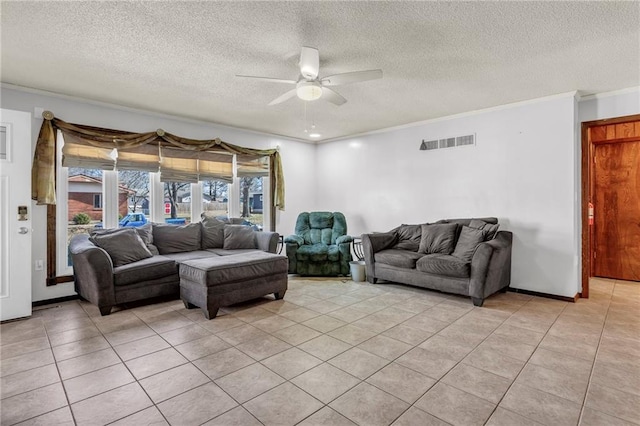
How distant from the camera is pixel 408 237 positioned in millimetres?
5117

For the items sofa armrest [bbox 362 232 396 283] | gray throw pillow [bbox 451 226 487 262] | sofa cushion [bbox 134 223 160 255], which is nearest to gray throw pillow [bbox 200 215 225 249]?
sofa cushion [bbox 134 223 160 255]

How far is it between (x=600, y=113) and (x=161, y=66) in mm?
5071

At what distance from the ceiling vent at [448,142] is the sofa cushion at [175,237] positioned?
3832 mm

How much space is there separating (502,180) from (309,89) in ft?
10.2

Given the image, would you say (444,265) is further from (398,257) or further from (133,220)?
(133,220)

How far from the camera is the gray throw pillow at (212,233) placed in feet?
16.3

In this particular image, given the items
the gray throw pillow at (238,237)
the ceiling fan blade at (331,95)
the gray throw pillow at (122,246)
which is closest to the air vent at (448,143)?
the ceiling fan blade at (331,95)

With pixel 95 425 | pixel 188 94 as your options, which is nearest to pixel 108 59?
pixel 188 94

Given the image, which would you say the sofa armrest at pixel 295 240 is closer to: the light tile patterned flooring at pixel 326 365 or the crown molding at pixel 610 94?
the light tile patterned flooring at pixel 326 365

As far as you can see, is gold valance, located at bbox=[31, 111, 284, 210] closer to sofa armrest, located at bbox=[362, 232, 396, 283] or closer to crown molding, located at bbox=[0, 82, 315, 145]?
crown molding, located at bbox=[0, 82, 315, 145]

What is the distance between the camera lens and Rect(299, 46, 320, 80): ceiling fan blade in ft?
8.36

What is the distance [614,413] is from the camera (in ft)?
6.03

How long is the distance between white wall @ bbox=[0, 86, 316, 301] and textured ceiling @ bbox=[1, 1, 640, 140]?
0.68 ft

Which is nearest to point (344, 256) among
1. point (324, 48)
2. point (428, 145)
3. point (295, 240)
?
point (295, 240)
